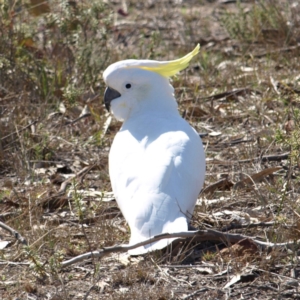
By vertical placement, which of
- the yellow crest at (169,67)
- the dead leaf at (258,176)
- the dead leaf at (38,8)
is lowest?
the dead leaf at (258,176)

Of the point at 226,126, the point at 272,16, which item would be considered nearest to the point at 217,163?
the point at 226,126

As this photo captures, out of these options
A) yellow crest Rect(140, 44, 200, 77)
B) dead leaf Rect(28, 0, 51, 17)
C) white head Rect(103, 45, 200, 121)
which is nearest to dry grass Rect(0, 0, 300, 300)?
dead leaf Rect(28, 0, 51, 17)

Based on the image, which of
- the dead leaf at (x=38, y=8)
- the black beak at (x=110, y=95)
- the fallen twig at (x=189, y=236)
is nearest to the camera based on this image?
the fallen twig at (x=189, y=236)

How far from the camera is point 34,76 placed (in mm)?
5355

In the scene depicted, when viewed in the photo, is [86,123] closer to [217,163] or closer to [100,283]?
[217,163]

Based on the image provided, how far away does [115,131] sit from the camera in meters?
5.01

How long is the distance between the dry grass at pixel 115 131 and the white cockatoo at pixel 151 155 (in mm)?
159

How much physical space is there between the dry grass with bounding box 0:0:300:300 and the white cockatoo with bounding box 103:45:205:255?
16 cm

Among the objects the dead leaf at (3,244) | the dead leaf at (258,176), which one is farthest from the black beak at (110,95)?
the dead leaf at (3,244)

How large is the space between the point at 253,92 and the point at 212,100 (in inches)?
14.7

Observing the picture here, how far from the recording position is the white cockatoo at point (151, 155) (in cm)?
314

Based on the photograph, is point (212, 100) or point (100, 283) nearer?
point (100, 283)

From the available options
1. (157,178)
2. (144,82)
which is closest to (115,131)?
(144,82)

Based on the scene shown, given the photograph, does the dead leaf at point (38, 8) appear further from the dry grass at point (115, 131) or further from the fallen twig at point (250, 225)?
the fallen twig at point (250, 225)
